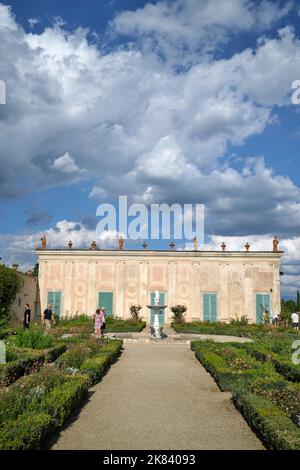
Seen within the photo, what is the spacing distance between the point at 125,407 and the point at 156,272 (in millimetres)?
21543

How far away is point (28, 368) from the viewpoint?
405 inches

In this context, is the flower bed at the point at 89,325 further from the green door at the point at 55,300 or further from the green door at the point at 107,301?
the green door at the point at 55,300

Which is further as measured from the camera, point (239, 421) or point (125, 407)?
point (125, 407)

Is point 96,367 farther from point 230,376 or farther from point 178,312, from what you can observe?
point 178,312

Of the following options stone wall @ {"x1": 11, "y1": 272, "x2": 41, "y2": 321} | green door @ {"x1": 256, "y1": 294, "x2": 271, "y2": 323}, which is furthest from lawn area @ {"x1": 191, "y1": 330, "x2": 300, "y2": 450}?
stone wall @ {"x1": 11, "y1": 272, "x2": 41, "y2": 321}

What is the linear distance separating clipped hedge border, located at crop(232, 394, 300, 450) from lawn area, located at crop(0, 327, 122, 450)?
2710mm

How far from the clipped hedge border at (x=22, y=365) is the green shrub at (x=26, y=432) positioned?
10.8ft

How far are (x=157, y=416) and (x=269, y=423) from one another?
6.32 ft

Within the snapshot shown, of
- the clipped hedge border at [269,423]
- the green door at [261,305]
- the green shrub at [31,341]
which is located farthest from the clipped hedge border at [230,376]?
the green door at [261,305]

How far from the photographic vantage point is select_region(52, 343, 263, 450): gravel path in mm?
5879

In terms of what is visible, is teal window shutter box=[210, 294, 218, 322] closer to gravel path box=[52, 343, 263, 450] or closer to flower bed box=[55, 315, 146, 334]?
flower bed box=[55, 315, 146, 334]

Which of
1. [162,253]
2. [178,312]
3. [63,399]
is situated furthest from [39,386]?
[162,253]

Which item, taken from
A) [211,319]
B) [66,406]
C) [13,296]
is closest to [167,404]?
[66,406]
